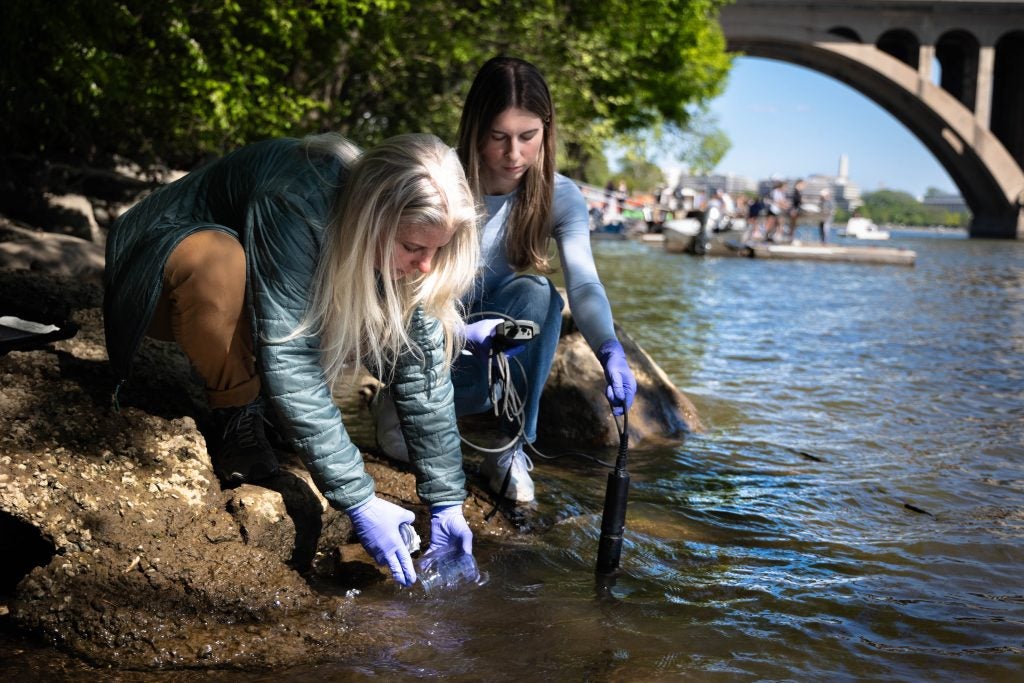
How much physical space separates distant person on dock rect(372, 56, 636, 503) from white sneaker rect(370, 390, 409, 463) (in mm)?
256

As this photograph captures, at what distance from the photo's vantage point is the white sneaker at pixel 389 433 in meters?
3.52

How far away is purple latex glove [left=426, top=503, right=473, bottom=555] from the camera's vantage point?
294cm

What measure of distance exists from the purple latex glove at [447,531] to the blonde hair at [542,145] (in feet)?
3.44

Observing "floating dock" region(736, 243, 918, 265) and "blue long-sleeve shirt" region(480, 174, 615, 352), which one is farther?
"floating dock" region(736, 243, 918, 265)

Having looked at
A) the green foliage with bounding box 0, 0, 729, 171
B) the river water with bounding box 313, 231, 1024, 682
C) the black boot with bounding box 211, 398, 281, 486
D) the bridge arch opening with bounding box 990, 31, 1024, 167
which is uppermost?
the bridge arch opening with bounding box 990, 31, 1024, 167

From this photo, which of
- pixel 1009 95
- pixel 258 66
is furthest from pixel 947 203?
pixel 258 66

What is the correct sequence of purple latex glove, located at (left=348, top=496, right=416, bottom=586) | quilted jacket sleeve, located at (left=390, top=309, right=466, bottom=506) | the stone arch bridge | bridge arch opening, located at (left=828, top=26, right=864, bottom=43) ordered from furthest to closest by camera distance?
1. bridge arch opening, located at (left=828, top=26, right=864, bottom=43)
2. the stone arch bridge
3. quilted jacket sleeve, located at (left=390, top=309, right=466, bottom=506)
4. purple latex glove, located at (left=348, top=496, right=416, bottom=586)

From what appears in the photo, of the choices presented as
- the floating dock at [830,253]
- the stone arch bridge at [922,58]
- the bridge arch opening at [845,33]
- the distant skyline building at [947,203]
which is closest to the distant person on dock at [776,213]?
the floating dock at [830,253]

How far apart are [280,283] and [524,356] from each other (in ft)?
4.09

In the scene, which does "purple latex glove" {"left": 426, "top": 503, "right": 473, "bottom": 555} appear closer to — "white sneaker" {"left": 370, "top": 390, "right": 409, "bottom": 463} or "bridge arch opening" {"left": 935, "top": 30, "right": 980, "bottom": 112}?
"white sneaker" {"left": 370, "top": 390, "right": 409, "bottom": 463}

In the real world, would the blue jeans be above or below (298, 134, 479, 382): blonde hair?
below

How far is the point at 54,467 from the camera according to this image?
103 inches

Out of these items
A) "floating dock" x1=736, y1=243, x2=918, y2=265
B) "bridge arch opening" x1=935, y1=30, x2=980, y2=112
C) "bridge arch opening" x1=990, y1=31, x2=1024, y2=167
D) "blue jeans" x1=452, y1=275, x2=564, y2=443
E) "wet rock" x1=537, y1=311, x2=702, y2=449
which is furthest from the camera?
"bridge arch opening" x1=990, y1=31, x2=1024, y2=167

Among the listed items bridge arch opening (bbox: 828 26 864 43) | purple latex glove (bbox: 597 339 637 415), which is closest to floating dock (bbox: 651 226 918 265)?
purple latex glove (bbox: 597 339 637 415)
